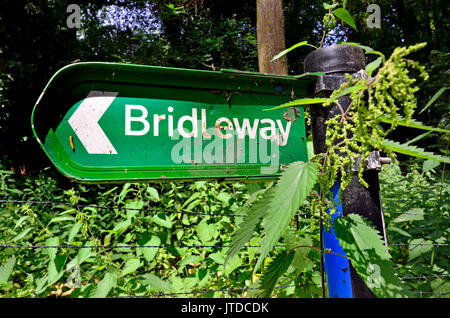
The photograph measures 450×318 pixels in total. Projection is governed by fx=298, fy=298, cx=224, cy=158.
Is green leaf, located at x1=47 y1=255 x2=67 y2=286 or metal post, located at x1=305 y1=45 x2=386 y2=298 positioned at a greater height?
metal post, located at x1=305 y1=45 x2=386 y2=298

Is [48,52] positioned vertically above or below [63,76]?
above

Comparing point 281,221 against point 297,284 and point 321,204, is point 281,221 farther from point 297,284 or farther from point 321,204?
point 297,284

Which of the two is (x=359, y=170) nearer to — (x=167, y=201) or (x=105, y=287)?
(x=105, y=287)

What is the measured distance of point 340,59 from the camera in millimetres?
960

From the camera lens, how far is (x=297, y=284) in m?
1.14

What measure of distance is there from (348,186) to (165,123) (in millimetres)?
614

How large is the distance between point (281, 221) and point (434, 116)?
336 inches

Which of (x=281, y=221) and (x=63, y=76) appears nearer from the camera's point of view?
(x=281, y=221)

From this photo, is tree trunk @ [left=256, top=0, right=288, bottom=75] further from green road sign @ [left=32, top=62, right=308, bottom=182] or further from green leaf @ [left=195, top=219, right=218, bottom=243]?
green road sign @ [left=32, top=62, right=308, bottom=182]

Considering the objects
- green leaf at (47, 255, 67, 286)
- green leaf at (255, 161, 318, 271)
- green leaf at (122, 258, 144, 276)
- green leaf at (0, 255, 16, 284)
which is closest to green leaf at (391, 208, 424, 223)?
green leaf at (255, 161, 318, 271)

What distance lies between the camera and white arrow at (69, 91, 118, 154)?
91 centimetres

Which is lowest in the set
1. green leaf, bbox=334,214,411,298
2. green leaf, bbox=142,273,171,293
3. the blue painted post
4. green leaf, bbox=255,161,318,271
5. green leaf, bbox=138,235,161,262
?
green leaf, bbox=142,273,171,293

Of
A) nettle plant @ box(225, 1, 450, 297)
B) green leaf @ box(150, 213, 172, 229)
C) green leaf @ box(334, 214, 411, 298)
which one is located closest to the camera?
nettle plant @ box(225, 1, 450, 297)
